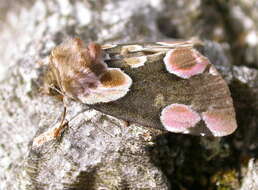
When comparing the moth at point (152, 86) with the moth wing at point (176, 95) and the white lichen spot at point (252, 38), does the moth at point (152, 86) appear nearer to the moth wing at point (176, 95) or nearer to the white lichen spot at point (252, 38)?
the moth wing at point (176, 95)

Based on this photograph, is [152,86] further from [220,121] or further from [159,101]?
[220,121]

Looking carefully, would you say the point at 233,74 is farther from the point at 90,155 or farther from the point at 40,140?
the point at 40,140

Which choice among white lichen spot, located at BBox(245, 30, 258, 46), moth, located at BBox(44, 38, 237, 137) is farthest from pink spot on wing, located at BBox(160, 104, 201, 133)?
white lichen spot, located at BBox(245, 30, 258, 46)

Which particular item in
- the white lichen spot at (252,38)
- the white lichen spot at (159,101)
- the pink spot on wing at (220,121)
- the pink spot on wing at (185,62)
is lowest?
the white lichen spot at (252,38)

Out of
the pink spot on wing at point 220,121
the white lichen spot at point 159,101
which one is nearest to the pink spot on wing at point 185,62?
the white lichen spot at point 159,101

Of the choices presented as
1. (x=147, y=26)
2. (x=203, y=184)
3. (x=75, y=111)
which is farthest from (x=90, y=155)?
(x=147, y=26)

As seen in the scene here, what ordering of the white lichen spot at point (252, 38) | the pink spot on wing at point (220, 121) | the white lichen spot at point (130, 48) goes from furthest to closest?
1. the white lichen spot at point (252, 38)
2. the white lichen spot at point (130, 48)
3. the pink spot on wing at point (220, 121)
